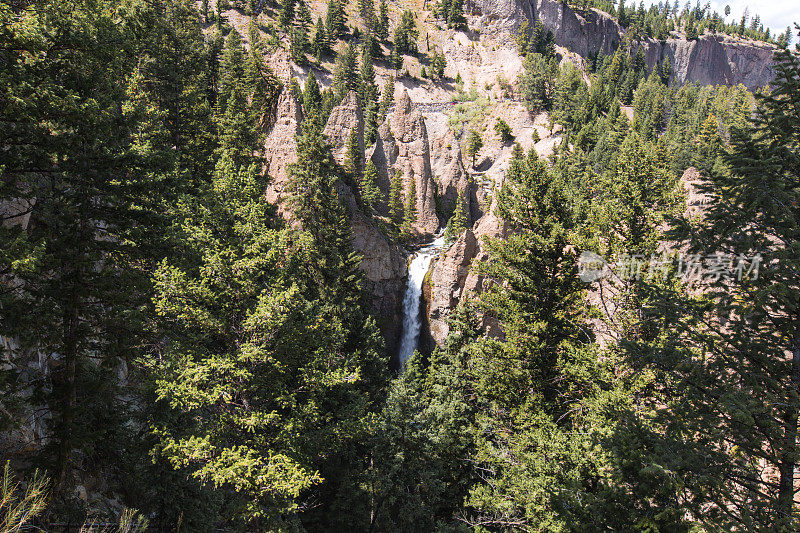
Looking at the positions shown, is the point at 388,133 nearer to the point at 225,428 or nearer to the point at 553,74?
the point at 225,428

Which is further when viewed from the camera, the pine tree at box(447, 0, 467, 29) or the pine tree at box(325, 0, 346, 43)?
the pine tree at box(447, 0, 467, 29)

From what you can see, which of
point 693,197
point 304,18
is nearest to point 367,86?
point 304,18

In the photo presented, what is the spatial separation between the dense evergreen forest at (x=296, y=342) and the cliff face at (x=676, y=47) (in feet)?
415

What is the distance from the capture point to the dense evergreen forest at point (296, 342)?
20.3 feet

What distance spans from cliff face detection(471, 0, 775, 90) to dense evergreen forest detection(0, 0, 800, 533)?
126517 mm

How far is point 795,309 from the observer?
614cm

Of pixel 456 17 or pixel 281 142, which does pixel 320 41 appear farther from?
pixel 281 142

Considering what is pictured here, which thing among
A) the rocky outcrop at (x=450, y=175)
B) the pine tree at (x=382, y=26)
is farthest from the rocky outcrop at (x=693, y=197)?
the pine tree at (x=382, y=26)

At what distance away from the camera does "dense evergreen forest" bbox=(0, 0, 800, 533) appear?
618cm

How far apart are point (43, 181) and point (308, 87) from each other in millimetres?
60005

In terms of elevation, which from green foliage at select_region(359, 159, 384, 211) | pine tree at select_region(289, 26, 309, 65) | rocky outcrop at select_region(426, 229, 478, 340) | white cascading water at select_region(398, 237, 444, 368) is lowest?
white cascading water at select_region(398, 237, 444, 368)

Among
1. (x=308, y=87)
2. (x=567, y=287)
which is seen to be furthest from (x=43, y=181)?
(x=308, y=87)

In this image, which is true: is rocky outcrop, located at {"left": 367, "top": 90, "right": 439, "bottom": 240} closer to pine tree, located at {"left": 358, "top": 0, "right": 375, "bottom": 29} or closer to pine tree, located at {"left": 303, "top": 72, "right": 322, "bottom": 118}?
pine tree, located at {"left": 303, "top": 72, "right": 322, "bottom": 118}

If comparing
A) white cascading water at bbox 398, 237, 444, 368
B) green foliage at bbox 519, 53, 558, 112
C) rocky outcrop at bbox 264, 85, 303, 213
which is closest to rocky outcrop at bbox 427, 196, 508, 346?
white cascading water at bbox 398, 237, 444, 368
